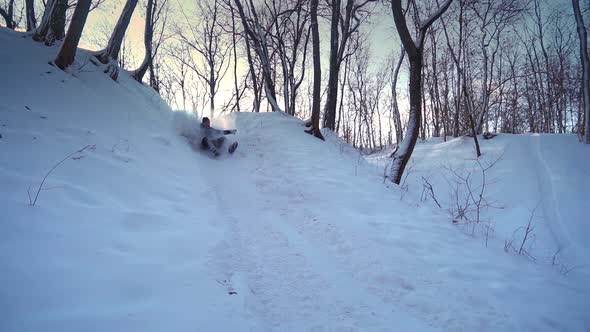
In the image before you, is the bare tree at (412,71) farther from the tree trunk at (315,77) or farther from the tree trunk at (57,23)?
the tree trunk at (57,23)

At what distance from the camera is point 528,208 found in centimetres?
605

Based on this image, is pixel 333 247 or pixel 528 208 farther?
pixel 528 208

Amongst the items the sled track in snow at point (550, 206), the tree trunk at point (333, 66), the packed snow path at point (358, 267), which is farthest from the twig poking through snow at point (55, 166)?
the tree trunk at point (333, 66)

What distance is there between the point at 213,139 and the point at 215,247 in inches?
221

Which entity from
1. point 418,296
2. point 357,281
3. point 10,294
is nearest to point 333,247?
point 357,281

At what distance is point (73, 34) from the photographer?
6.02m

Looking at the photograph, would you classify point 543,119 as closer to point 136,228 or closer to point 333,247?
point 333,247

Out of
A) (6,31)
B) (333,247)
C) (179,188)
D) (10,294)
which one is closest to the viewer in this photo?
(10,294)

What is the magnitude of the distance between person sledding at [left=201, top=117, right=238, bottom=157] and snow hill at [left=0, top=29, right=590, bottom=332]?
1935mm

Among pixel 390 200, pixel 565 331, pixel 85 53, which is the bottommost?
pixel 565 331

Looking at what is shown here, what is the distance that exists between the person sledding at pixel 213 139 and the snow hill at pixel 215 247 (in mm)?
1935

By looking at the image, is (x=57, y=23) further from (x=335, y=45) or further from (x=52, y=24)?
(x=335, y=45)

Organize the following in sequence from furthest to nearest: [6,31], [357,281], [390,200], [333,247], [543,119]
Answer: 1. [543,119]
2. [6,31]
3. [390,200]
4. [333,247]
5. [357,281]

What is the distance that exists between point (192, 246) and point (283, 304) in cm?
121
